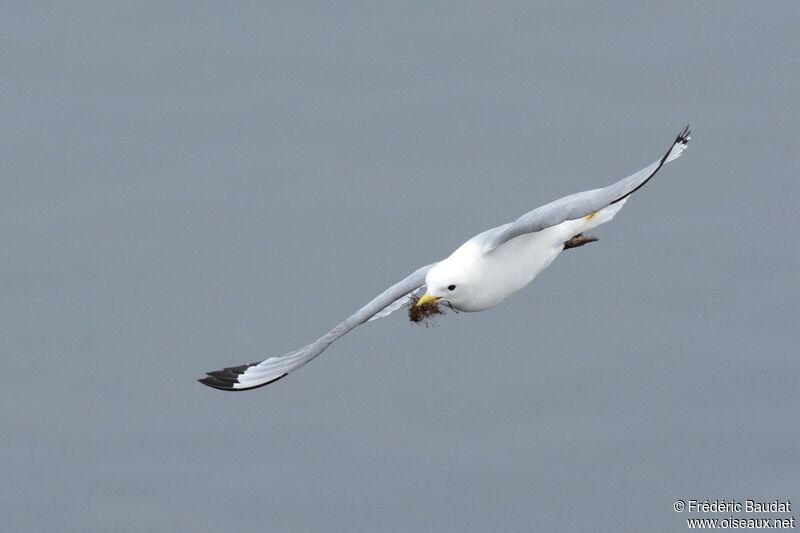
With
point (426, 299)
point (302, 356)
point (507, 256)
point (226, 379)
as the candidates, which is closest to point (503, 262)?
point (507, 256)

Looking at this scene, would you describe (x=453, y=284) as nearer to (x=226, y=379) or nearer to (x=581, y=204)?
(x=581, y=204)

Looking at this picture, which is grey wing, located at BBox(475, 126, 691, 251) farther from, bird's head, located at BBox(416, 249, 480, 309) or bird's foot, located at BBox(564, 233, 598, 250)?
bird's foot, located at BBox(564, 233, 598, 250)

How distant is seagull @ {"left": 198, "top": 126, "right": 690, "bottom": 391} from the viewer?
15.0 m

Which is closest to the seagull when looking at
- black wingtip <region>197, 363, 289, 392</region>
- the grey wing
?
the grey wing

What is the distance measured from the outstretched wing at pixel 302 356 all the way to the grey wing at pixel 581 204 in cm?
162

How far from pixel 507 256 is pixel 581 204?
1466mm

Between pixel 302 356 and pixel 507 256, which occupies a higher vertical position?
pixel 507 256

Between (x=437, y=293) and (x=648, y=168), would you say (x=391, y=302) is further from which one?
(x=648, y=168)

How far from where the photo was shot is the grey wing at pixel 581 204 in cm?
1450

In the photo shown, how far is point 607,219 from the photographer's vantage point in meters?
16.9

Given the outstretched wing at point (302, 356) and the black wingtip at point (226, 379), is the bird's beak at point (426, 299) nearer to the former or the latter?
the outstretched wing at point (302, 356)

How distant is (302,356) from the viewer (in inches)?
701

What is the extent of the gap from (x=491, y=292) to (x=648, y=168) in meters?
2.25

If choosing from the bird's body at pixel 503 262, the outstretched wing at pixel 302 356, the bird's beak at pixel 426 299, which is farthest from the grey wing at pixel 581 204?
the outstretched wing at pixel 302 356
